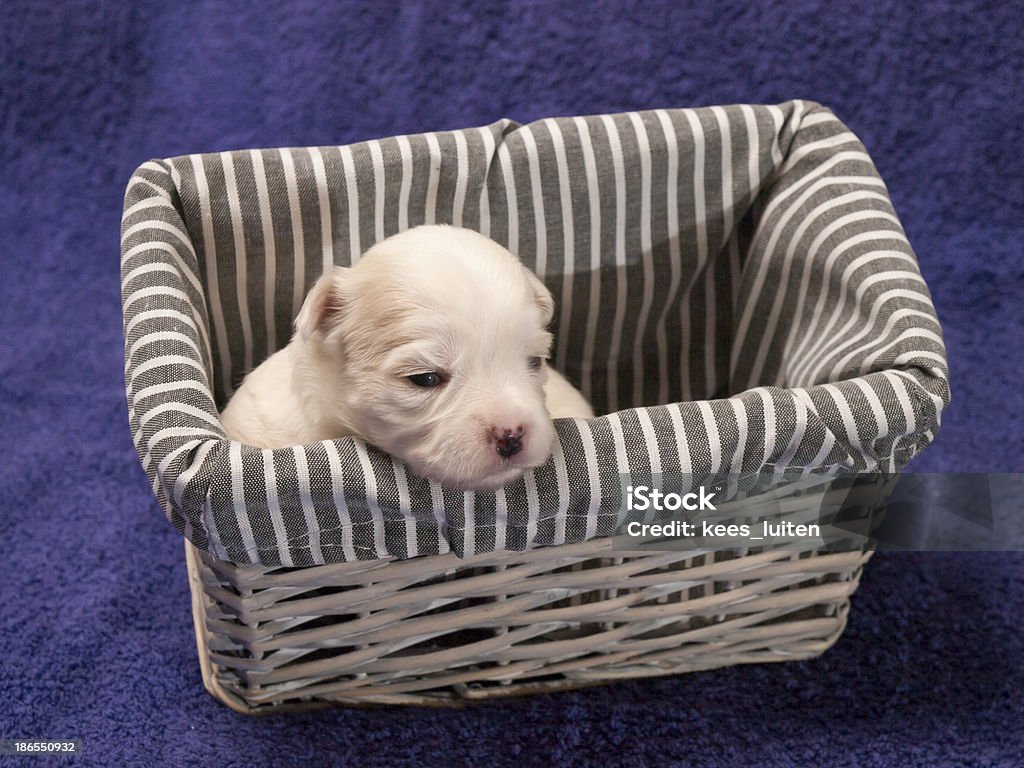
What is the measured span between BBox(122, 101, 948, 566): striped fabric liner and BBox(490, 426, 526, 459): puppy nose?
7cm

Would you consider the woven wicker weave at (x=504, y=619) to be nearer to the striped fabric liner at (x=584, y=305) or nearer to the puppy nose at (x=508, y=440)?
the striped fabric liner at (x=584, y=305)

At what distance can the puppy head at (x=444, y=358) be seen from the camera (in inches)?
56.1

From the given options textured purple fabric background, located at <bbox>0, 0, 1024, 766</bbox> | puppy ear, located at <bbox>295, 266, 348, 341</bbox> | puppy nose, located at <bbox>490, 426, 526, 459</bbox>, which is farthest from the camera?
textured purple fabric background, located at <bbox>0, 0, 1024, 766</bbox>

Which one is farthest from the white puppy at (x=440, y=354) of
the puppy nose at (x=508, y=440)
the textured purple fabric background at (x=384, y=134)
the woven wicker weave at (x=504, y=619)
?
the textured purple fabric background at (x=384, y=134)

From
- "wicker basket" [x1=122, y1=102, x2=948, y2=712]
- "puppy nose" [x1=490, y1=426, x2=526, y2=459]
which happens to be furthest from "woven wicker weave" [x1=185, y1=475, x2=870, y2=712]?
"puppy nose" [x1=490, y1=426, x2=526, y2=459]

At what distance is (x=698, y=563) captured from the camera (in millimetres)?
1755

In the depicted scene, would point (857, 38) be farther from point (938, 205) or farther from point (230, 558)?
point (230, 558)

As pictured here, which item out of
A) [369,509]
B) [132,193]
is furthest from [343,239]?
[369,509]

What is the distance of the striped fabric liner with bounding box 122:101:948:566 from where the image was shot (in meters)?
1.45

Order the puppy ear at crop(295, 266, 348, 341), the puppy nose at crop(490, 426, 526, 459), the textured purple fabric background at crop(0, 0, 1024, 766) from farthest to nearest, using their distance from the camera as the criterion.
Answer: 1. the textured purple fabric background at crop(0, 0, 1024, 766)
2. the puppy ear at crop(295, 266, 348, 341)
3. the puppy nose at crop(490, 426, 526, 459)

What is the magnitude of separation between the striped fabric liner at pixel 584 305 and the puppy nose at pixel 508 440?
2.6 inches

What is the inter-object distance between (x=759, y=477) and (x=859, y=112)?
4.63 feet

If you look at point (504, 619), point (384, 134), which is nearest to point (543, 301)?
point (504, 619)

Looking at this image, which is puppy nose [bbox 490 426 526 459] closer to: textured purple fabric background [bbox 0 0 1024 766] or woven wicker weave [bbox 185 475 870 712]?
woven wicker weave [bbox 185 475 870 712]
